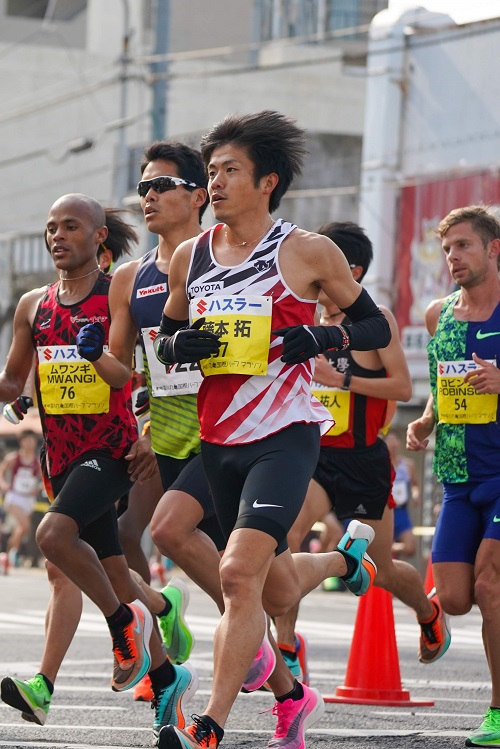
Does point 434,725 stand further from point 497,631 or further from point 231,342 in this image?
point 231,342

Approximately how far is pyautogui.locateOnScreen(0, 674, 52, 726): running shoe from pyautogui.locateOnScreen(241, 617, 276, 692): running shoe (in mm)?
988

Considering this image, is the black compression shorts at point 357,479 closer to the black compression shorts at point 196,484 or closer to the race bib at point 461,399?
the race bib at point 461,399

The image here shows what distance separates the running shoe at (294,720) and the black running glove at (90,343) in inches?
60.1

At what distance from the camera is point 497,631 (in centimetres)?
732

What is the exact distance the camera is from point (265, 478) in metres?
5.94

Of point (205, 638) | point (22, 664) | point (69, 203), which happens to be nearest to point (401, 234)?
point (205, 638)

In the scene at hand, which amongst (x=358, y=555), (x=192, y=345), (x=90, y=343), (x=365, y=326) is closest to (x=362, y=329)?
(x=365, y=326)

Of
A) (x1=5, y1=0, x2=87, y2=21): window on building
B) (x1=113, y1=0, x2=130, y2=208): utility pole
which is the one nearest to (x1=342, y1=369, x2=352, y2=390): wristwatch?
(x1=113, y1=0, x2=130, y2=208): utility pole

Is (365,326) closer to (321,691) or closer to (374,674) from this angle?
(374,674)

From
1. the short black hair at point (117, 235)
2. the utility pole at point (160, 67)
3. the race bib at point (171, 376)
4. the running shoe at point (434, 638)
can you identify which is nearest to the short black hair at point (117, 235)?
the short black hair at point (117, 235)

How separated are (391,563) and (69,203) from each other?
2537 millimetres

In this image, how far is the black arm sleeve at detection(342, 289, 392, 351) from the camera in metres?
6.29

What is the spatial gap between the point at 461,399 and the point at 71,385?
172 centimetres

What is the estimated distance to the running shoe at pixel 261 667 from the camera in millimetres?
6293
